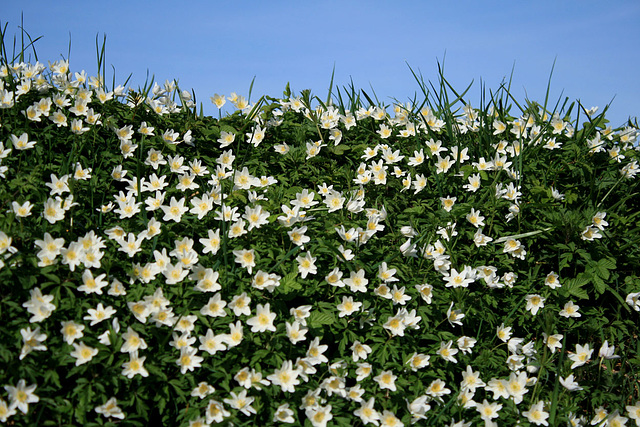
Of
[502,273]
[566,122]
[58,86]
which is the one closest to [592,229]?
[502,273]

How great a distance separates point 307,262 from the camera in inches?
131

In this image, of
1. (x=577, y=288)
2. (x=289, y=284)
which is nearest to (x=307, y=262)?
(x=289, y=284)

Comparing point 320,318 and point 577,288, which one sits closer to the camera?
point 320,318

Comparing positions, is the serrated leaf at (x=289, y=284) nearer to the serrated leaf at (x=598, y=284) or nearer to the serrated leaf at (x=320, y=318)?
the serrated leaf at (x=320, y=318)

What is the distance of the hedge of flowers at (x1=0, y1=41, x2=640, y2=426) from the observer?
9.72 ft

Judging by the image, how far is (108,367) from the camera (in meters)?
2.84

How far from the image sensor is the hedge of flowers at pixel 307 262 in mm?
2963

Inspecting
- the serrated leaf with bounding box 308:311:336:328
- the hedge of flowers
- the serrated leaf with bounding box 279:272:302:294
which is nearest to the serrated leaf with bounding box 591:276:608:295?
the hedge of flowers

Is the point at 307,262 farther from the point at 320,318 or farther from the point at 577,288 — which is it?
the point at 577,288

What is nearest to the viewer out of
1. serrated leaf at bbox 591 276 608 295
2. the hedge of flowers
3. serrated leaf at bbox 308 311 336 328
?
the hedge of flowers

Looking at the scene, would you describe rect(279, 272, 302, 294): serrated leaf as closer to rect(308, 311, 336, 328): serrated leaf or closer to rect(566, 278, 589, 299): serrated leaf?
rect(308, 311, 336, 328): serrated leaf

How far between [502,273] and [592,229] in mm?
734

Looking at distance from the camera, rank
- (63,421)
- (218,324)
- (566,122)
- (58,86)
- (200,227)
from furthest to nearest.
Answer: (566,122), (58,86), (200,227), (218,324), (63,421)

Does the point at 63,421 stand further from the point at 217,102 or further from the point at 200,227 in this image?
the point at 217,102
